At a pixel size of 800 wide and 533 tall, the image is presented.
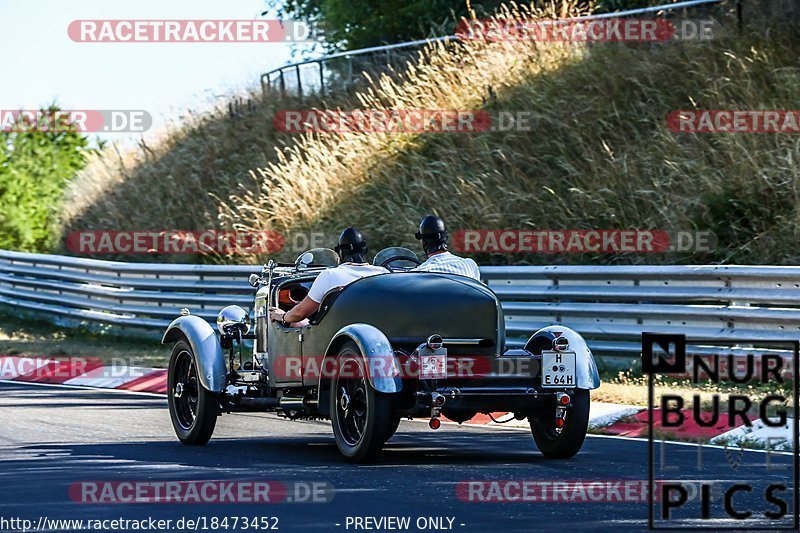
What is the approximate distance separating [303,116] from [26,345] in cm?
987

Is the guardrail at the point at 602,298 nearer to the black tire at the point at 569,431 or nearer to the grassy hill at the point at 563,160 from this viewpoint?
the black tire at the point at 569,431

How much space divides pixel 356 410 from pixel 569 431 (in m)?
1.44

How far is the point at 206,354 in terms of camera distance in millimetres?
10719

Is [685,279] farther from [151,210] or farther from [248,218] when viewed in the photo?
[151,210]

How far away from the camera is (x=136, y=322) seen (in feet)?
→ 68.2

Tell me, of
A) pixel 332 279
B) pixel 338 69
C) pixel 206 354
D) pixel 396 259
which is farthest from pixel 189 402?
pixel 338 69

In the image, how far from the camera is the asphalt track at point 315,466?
24.3 feet

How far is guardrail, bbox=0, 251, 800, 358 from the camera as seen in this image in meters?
13.1

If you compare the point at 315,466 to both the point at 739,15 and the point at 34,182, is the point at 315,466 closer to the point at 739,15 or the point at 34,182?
the point at 739,15

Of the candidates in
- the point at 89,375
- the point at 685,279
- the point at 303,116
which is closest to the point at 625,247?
the point at 685,279

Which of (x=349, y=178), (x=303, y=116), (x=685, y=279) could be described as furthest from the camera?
(x=303, y=116)

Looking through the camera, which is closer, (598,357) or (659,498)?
(659,498)

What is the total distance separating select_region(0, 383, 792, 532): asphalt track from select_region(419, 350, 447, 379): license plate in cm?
60

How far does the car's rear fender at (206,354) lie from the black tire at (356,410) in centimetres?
146
